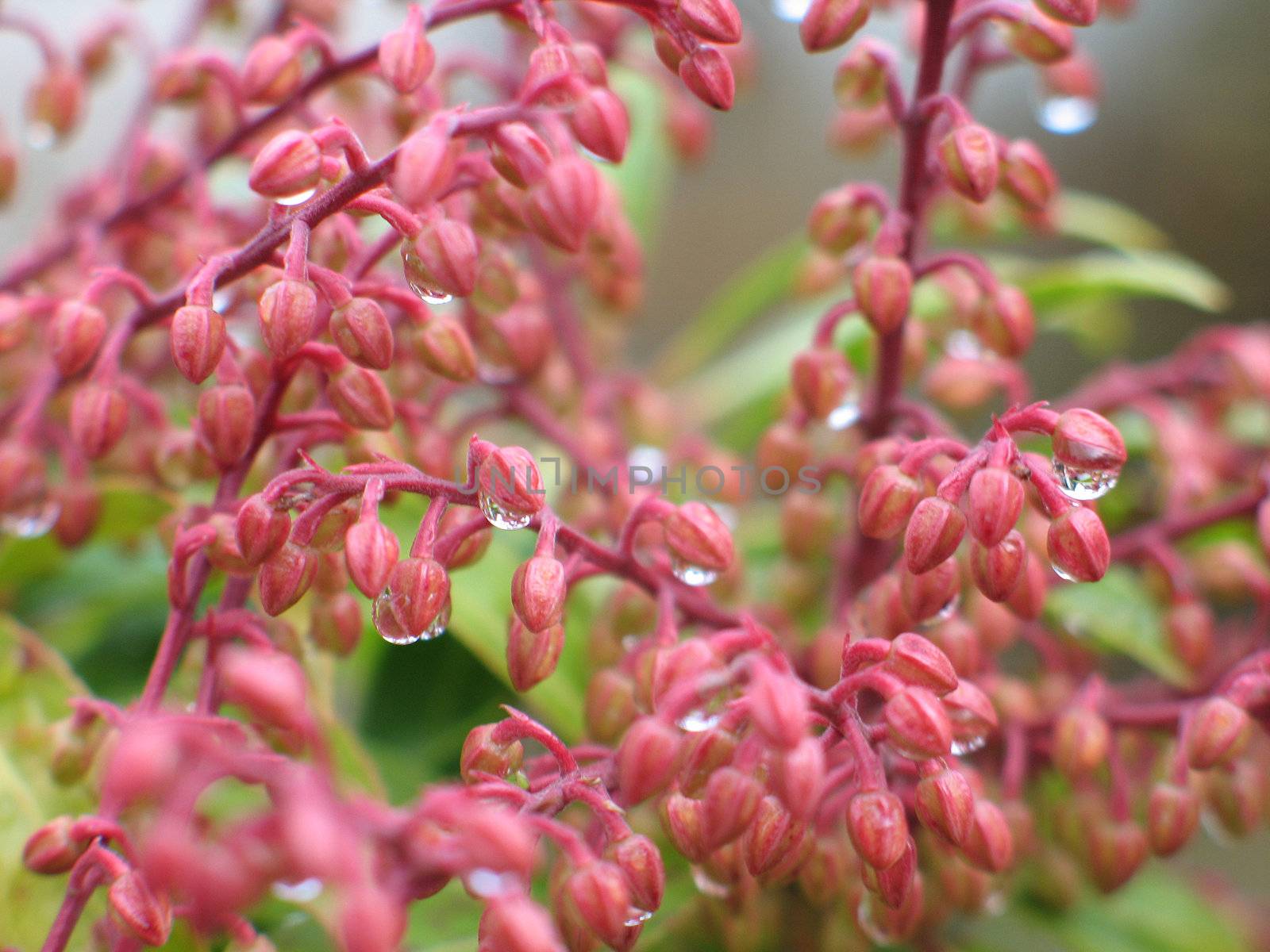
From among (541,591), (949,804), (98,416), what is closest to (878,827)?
(949,804)

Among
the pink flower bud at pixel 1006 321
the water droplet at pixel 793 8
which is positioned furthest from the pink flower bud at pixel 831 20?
the pink flower bud at pixel 1006 321

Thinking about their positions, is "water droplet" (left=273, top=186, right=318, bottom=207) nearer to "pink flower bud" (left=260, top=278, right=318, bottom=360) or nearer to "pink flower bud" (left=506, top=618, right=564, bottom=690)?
"pink flower bud" (left=260, top=278, right=318, bottom=360)

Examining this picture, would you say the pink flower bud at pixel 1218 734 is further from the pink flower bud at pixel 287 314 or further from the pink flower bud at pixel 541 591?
the pink flower bud at pixel 287 314

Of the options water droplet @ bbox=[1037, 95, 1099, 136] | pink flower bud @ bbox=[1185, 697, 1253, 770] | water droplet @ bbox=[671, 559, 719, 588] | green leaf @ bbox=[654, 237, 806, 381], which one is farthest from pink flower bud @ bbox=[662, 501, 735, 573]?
green leaf @ bbox=[654, 237, 806, 381]

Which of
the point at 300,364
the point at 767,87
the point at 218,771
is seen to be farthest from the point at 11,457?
the point at 767,87

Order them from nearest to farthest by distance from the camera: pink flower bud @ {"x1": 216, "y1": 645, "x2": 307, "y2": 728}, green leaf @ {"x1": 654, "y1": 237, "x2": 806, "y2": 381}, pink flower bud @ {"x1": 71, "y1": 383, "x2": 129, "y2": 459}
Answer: pink flower bud @ {"x1": 216, "y1": 645, "x2": 307, "y2": 728}, pink flower bud @ {"x1": 71, "y1": 383, "x2": 129, "y2": 459}, green leaf @ {"x1": 654, "y1": 237, "x2": 806, "y2": 381}

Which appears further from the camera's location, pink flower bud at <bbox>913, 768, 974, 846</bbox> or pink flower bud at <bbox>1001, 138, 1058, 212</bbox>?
pink flower bud at <bbox>1001, 138, 1058, 212</bbox>
